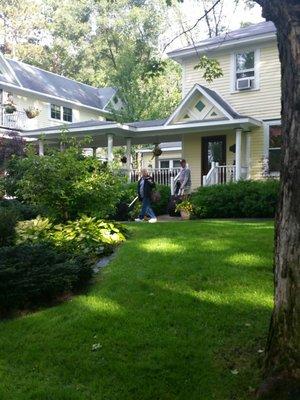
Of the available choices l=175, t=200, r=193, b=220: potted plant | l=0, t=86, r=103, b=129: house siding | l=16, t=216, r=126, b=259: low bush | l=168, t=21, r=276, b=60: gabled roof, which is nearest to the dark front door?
l=168, t=21, r=276, b=60: gabled roof

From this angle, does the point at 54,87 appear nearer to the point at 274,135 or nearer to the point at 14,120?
the point at 14,120

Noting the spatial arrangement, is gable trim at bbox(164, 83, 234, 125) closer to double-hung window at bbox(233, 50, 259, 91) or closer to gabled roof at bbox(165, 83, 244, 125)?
gabled roof at bbox(165, 83, 244, 125)

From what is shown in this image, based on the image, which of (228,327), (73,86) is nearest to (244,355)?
(228,327)

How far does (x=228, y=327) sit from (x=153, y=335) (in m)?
0.73

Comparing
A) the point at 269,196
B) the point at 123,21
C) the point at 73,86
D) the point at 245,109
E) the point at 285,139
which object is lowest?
the point at 269,196

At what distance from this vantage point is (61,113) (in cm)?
3341

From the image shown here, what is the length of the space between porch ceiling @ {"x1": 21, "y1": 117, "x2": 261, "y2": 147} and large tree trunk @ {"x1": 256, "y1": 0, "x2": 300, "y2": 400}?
43.8ft

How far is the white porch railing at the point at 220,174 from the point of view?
56.3 feet

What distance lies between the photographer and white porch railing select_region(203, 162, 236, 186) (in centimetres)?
1716

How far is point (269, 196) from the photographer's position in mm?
12797

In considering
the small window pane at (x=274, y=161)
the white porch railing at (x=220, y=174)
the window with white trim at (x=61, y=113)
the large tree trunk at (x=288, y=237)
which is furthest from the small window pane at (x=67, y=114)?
the large tree trunk at (x=288, y=237)

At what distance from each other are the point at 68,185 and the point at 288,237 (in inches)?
260

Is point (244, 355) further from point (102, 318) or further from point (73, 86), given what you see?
point (73, 86)

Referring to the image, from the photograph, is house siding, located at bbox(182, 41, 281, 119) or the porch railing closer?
house siding, located at bbox(182, 41, 281, 119)
